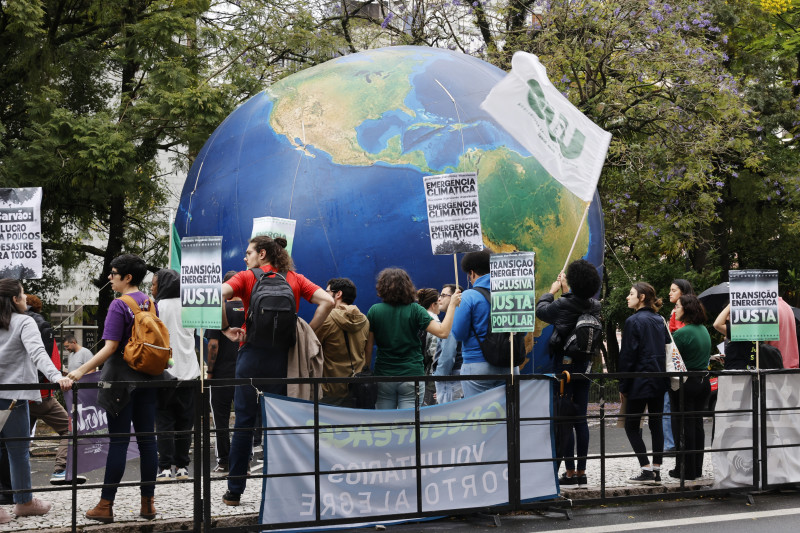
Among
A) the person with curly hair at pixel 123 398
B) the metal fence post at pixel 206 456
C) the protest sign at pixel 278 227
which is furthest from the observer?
the protest sign at pixel 278 227

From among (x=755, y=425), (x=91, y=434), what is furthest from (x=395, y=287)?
(x=755, y=425)

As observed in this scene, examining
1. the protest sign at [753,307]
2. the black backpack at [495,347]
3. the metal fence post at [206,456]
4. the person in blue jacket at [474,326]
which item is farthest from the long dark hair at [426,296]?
the metal fence post at [206,456]

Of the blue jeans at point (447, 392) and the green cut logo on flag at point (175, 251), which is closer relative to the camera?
the blue jeans at point (447, 392)

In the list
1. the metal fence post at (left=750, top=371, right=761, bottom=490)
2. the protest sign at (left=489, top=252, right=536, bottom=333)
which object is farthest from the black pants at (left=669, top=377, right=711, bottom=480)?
the protest sign at (left=489, top=252, right=536, bottom=333)

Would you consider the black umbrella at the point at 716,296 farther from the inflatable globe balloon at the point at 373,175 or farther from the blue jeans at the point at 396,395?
the blue jeans at the point at 396,395

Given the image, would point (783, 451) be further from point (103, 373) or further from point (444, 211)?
point (103, 373)

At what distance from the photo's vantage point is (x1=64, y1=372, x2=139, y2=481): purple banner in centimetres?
614

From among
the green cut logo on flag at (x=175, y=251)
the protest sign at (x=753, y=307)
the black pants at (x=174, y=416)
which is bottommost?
the black pants at (x=174, y=416)

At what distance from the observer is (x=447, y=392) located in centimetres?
698

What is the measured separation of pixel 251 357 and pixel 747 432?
396cm

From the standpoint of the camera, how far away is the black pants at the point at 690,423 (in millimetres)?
7797

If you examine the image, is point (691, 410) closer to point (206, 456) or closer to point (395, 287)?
point (395, 287)

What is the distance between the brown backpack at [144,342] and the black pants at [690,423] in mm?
3897

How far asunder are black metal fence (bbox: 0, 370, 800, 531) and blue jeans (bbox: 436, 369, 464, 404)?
125 mm
